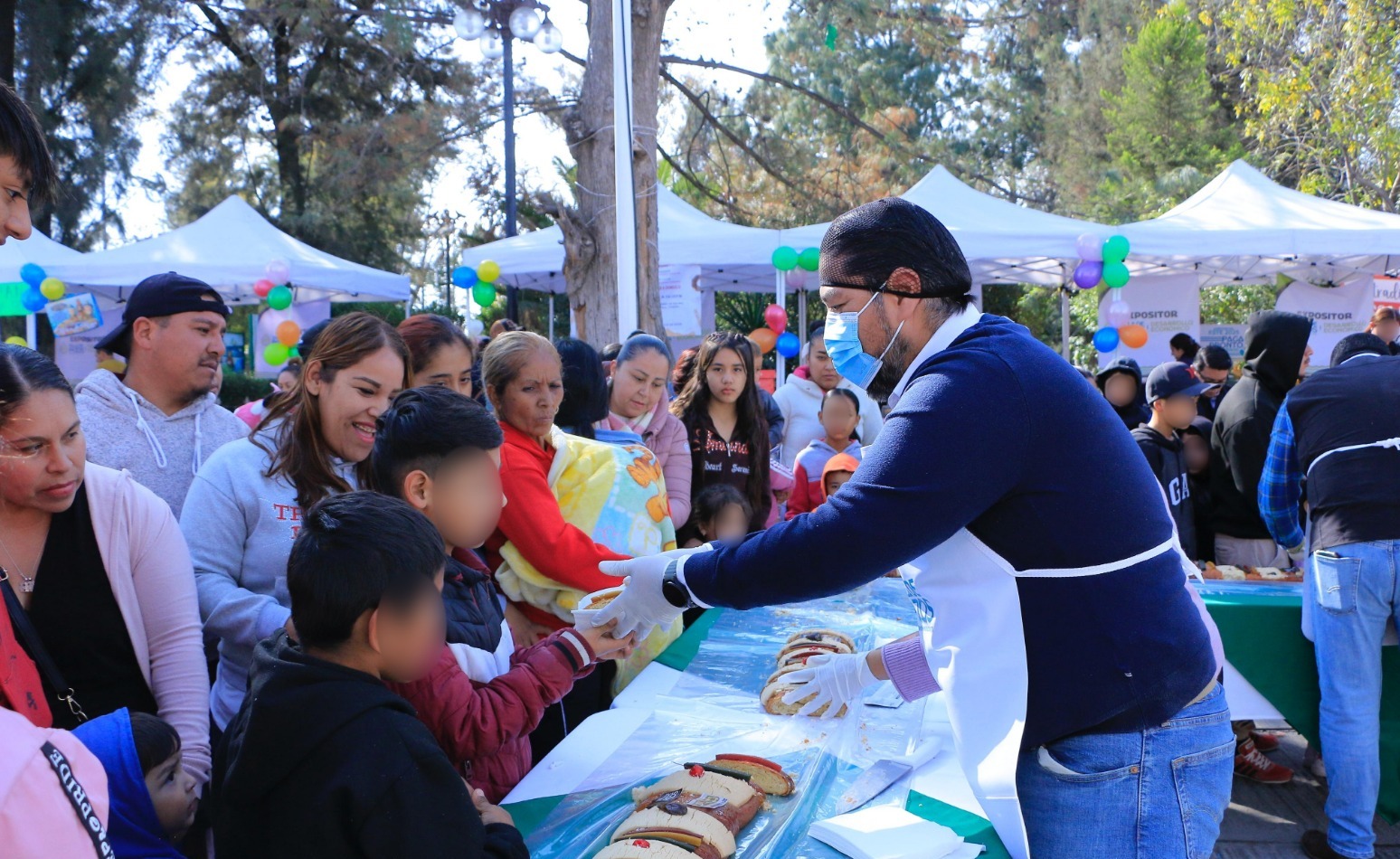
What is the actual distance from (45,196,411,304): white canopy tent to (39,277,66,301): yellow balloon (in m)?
0.21

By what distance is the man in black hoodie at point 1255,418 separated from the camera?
4336 mm

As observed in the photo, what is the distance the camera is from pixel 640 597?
1813 mm

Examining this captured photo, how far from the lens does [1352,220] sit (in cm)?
948

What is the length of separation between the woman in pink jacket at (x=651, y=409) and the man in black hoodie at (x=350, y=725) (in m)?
2.49

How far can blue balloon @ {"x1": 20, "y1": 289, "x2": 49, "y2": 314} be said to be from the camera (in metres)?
10.6

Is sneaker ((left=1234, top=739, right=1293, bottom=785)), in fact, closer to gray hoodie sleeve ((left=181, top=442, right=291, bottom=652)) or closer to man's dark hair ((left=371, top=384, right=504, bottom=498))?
man's dark hair ((left=371, top=384, right=504, bottom=498))

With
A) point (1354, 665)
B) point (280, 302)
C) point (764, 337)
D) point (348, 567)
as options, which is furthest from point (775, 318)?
point (348, 567)

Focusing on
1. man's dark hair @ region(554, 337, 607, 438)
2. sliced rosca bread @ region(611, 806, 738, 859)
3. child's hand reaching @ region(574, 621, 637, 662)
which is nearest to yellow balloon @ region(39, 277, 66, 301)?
man's dark hair @ region(554, 337, 607, 438)

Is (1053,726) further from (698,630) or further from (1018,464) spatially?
(698,630)

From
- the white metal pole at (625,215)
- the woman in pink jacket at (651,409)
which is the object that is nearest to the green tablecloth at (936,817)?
the woman in pink jacket at (651,409)

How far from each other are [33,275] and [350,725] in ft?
38.5

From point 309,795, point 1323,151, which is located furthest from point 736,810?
point 1323,151

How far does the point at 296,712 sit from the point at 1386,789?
12.4ft

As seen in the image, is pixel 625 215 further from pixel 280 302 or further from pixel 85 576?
pixel 280 302
